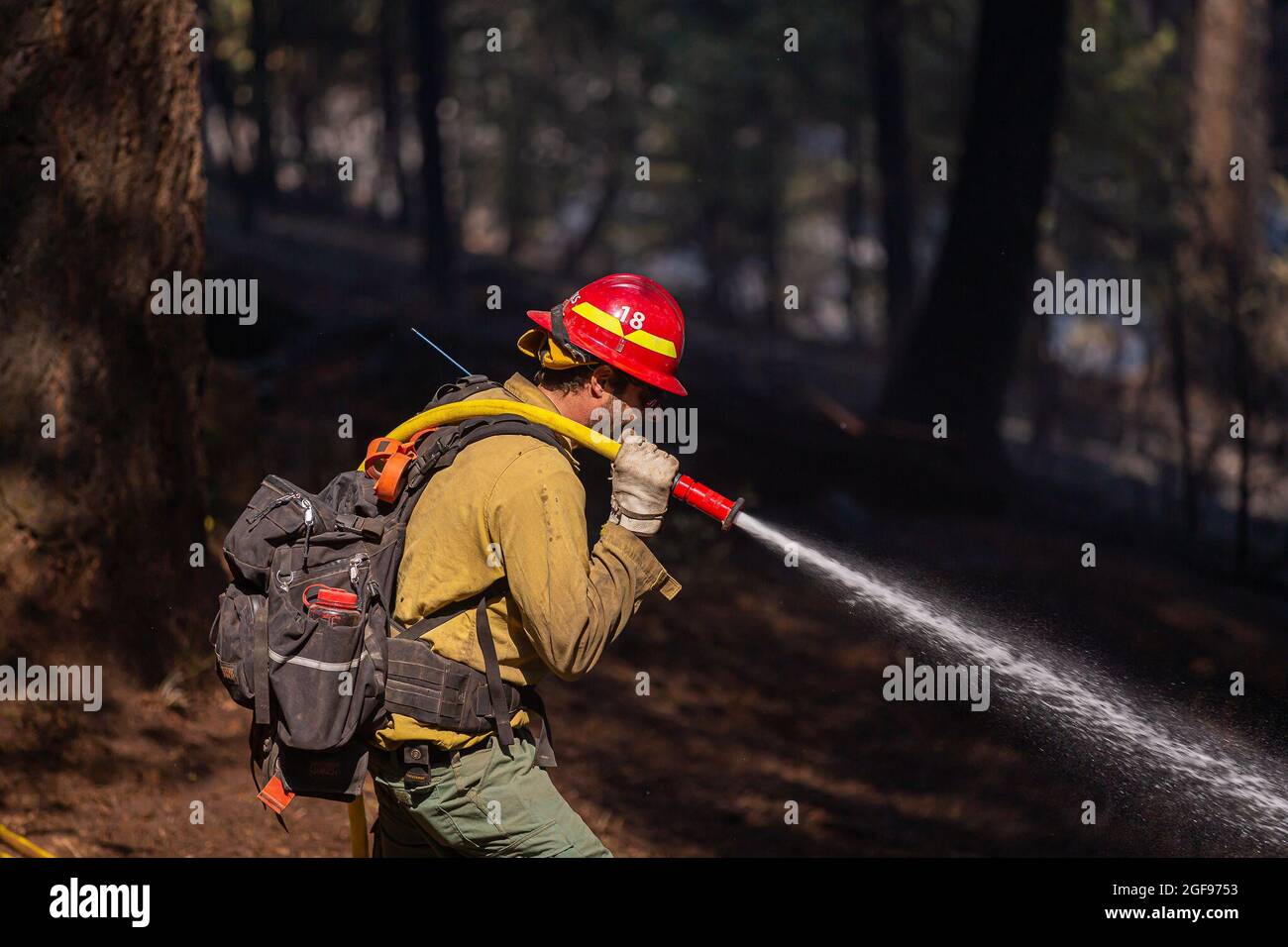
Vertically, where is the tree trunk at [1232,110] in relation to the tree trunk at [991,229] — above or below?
above

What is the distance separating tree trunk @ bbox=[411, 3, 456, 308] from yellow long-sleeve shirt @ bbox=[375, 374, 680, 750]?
17269mm

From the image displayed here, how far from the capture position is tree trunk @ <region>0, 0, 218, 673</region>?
6332 mm

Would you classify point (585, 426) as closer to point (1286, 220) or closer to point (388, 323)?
point (388, 323)

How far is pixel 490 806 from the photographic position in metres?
3.91

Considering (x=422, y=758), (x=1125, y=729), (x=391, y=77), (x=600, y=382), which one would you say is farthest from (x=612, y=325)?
(x=391, y=77)

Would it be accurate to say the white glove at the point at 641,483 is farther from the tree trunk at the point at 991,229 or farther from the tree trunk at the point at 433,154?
the tree trunk at the point at 433,154

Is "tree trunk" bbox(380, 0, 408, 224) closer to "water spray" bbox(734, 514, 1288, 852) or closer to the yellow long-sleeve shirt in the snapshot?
"water spray" bbox(734, 514, 1288, 852)

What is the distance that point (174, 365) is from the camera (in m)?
7.03

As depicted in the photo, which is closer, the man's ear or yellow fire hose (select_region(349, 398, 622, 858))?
yellow fire hose (select_region(349, 398, 622, 858))

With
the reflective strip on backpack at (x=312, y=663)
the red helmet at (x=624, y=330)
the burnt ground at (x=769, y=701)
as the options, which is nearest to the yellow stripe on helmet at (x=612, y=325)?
the red helmet at (x=624, y=330)

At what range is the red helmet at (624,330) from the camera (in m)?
4.02

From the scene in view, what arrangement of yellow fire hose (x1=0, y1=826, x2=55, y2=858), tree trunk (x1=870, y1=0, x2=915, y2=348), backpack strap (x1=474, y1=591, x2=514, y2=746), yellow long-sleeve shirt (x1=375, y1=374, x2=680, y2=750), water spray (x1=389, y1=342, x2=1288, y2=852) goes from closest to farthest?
yellow long-sleeve shirt (x1=375, y1=374, x2=680, y2=750), backpack strap (x1=474, y1=591, x2=514, y2=746), water spray (x1=389, y1=342, x2=1288, y2=852), yellow fire hose (x1=0, y1=826, x2=55, y2=858), tree trunk (x1=870, y1=0, x2=915, y2=348)

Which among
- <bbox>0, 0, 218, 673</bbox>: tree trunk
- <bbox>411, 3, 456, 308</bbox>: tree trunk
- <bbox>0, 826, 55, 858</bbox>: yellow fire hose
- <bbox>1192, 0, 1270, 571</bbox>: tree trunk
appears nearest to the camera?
<bbox>0, 826, 55, 858</bbox>: yellow fire hose

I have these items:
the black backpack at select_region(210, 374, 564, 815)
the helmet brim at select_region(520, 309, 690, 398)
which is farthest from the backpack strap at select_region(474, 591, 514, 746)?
the helmet brim at select_region(520, 309, 690, 398)
